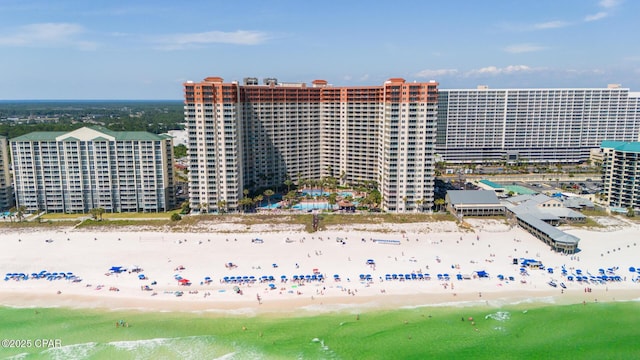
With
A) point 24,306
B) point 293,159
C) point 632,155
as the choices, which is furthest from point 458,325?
point 293,159

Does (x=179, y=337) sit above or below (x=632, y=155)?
below

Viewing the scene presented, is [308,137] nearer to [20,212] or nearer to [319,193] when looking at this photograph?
[319,193]

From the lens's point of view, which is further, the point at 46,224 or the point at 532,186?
the point at 532,186

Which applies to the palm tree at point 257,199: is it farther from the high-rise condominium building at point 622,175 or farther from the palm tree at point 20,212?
the high-rise condominium building at point 622,175

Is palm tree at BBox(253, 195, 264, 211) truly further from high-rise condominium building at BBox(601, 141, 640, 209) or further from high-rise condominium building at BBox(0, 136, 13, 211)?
high-rise condominium building at BBox(601, 141, 640, 209)

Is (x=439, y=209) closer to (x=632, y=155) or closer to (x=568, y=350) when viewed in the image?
(x=632, y=155)

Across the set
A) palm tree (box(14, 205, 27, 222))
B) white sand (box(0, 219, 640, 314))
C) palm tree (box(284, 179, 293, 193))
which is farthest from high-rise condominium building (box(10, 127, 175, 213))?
Answer: palm tree (box(284, 179, 293, 193))

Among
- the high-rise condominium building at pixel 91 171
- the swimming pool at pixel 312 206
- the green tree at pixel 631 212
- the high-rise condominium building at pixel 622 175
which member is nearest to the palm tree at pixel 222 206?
the high-rise condominium building at pixel 91 171

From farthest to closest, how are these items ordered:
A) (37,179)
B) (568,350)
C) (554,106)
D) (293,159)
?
(554,106), (293,159), (37,179), (568,350)
